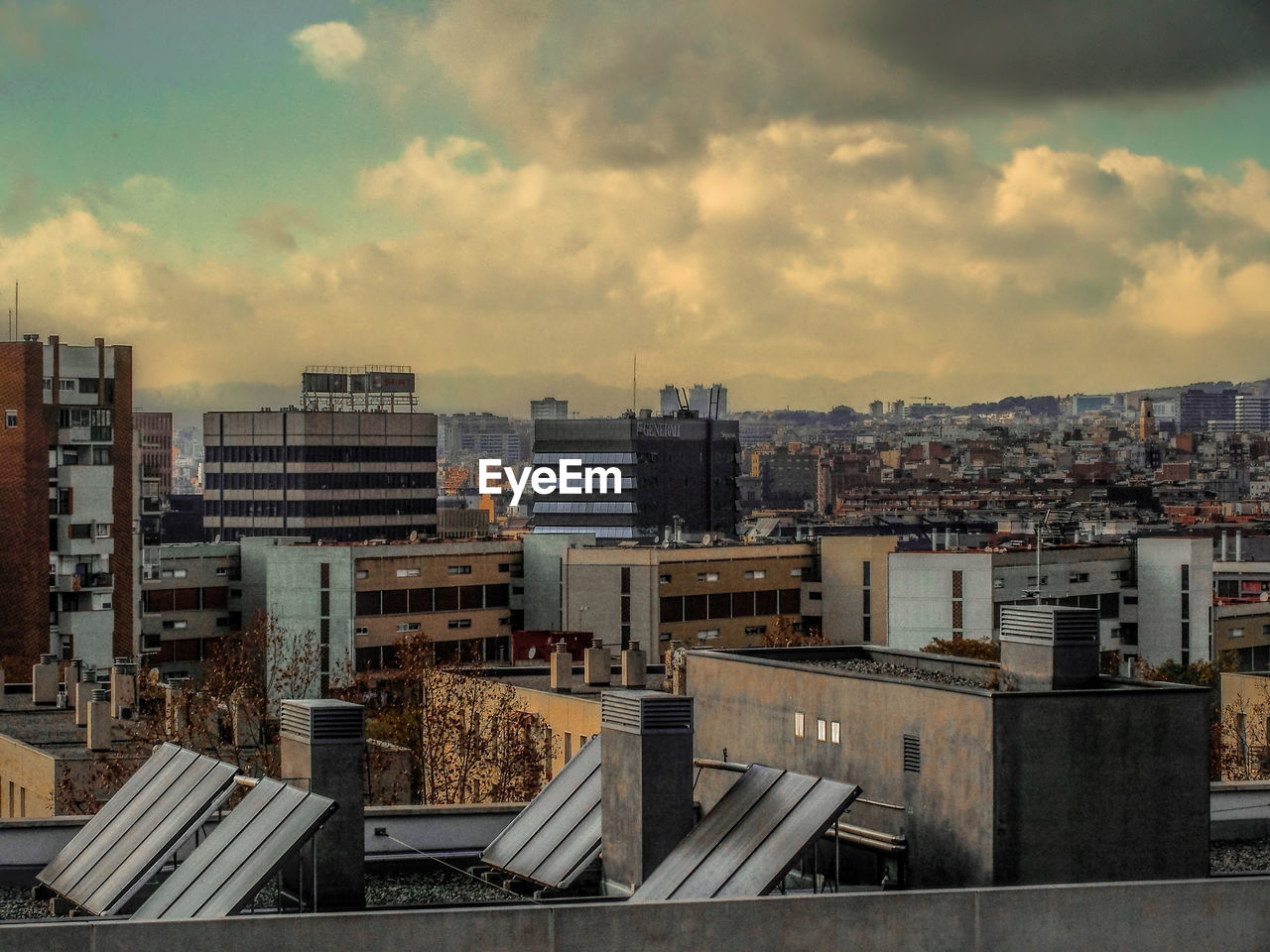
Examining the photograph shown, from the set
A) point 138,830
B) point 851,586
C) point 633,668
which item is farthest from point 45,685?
point 851,586

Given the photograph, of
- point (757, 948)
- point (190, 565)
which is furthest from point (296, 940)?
point (190, 565)

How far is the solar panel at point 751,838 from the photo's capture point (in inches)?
853

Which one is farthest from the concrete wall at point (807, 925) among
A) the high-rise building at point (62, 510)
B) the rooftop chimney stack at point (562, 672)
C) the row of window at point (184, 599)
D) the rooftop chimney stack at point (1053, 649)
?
the row of window at point (184, 599)

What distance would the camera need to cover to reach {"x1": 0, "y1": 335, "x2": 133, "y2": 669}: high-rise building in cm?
11706

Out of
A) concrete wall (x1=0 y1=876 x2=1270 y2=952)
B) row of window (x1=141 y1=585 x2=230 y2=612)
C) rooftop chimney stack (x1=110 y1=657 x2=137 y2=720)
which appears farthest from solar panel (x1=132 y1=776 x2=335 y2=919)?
row of window (x1=141 y1=585 x2=230 y2=612)

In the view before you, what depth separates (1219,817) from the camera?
2958cm

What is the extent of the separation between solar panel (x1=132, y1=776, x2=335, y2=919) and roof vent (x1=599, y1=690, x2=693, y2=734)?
11.6ft

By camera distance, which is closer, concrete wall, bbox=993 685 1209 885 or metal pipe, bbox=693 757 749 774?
concrete wall, bbox=993 685 1209 885

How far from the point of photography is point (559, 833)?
25219 millimetres

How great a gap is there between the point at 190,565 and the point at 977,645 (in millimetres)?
59452

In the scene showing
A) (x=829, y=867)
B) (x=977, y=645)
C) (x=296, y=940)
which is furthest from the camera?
(x=977, y=645)

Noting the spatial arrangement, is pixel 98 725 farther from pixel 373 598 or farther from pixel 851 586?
pixel 851 586

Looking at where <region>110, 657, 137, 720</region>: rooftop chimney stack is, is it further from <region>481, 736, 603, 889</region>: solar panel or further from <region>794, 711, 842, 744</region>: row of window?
<region>794, 711, 842, 744</region>: row of window

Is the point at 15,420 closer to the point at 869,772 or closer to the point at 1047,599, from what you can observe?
the point at 1047,599
